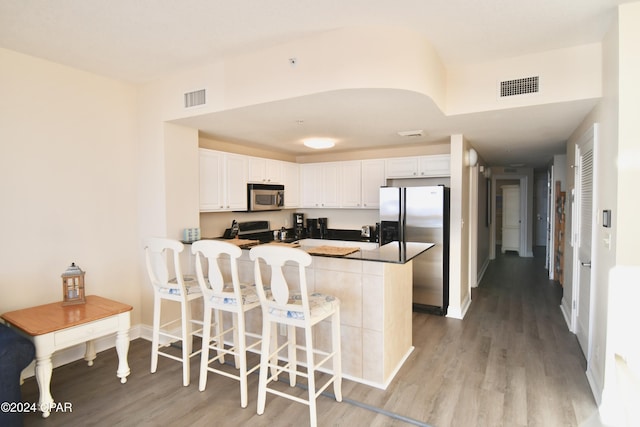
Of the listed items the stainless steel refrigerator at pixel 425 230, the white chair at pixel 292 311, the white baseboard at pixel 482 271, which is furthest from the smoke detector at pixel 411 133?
the white baseboard at pixel 482 271

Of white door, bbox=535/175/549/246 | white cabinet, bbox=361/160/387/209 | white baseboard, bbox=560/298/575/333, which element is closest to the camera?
white baseboard, bbox=560/298/575/333

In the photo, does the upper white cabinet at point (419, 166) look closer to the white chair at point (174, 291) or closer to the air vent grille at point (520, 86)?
the air vent grille at point (520, 86)

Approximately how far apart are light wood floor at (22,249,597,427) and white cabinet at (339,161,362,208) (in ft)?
7.84

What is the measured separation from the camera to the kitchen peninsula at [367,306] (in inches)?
109

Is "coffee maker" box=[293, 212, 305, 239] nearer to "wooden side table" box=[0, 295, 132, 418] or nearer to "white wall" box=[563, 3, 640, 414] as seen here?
"wooden side table" box=[0, 295, 132, 418]

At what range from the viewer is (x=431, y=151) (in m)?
5.14

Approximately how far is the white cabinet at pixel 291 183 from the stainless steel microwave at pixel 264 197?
0.60 ft

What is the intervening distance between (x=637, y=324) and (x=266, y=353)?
7.91 ft

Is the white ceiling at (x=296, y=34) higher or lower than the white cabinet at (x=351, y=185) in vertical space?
higher

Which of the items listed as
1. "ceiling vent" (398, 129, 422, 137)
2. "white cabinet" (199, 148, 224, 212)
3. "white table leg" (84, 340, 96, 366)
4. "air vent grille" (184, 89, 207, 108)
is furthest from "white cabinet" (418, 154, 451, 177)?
"white table leg" (84, 340, 96, 366)

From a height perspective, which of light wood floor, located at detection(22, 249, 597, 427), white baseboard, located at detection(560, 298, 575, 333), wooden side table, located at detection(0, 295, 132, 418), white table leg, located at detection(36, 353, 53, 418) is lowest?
light wood floor, located at detection(22, 249, 597, 427)

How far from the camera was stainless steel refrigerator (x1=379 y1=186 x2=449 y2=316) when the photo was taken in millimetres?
4477

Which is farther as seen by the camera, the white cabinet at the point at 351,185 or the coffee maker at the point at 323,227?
the coffee maker at the point at 323,227

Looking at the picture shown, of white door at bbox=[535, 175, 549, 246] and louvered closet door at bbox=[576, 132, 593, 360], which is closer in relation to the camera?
louvered closet door at bbox=[576, 132, 593, 360]
